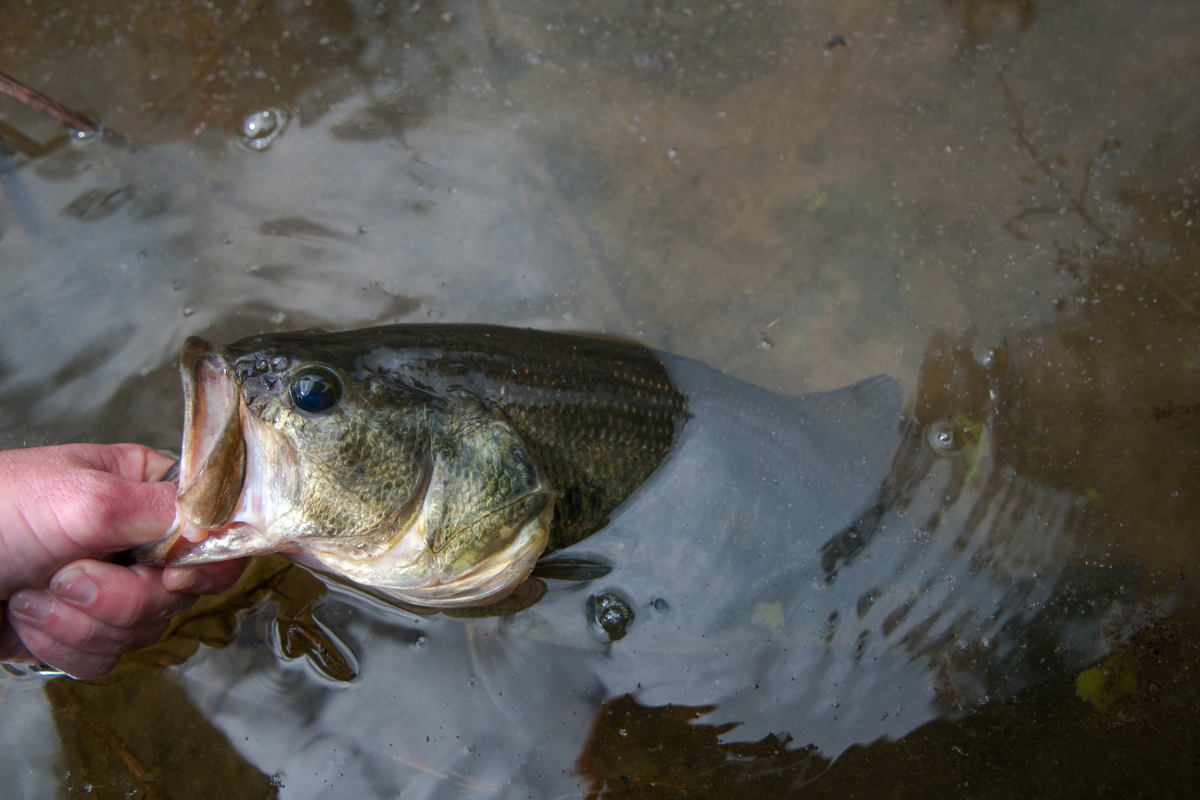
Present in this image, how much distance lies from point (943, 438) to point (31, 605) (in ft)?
12.3

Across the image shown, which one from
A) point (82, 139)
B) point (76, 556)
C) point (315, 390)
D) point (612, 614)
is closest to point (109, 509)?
point (76, 556)

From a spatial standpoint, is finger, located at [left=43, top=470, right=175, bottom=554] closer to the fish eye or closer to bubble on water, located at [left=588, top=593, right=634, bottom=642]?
the fish eye

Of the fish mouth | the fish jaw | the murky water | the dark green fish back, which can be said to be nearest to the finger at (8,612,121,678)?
the murky water

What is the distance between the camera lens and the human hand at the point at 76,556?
221 cm

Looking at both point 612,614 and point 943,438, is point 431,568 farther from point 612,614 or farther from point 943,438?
point 943,438

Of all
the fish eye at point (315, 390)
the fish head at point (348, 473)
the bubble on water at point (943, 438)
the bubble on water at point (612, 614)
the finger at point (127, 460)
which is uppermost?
the fish eye at point (315, 390)

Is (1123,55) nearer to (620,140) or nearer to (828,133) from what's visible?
(828,133)

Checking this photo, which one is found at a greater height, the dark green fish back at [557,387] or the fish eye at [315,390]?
the fish eye at [315,390]

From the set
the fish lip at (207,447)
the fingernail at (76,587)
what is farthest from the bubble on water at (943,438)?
the fingernail at (76,587)

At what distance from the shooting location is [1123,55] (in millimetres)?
3381

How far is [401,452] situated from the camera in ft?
7.24

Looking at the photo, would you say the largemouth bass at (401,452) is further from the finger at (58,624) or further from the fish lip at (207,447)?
the finger at (58,624)

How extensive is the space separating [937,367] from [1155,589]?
1.37 meters

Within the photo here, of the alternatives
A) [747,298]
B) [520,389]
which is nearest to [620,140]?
[747,298]
